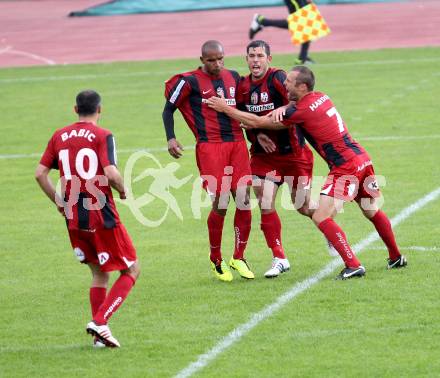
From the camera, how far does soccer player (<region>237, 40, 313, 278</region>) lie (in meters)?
10.2

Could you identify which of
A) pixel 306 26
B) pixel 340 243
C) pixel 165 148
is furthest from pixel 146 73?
pixel 340 243

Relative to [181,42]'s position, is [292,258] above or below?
above

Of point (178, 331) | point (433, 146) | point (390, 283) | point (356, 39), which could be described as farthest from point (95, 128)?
point (356, 39)

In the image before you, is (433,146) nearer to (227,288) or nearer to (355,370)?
(227,288)

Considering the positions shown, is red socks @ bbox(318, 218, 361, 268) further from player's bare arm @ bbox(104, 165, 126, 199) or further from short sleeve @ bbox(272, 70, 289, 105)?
player's bare arm @ bbox(104, 165, 126, 199)

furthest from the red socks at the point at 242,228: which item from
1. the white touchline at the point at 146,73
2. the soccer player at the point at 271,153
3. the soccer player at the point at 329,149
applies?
the white touchline at the point at 146,73

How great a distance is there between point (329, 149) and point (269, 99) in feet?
2.60

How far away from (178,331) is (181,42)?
865 inches

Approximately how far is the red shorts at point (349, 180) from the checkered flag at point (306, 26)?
47.3 ft

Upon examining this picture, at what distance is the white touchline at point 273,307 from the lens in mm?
7762

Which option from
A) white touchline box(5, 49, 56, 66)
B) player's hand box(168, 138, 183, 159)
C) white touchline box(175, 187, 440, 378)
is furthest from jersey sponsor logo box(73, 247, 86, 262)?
white touchline box(5, 49, 56, 66)

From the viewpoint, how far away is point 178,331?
8555mm

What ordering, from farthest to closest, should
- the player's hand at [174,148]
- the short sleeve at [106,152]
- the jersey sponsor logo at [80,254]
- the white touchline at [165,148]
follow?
the white touchline at [165,148], the player's hand at [174,148], the jersey sponsor logo at [80,254], the short sleeve at [106,152]

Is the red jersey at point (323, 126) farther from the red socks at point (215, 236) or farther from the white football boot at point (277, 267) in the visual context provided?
the red socks at point (215, 236)
